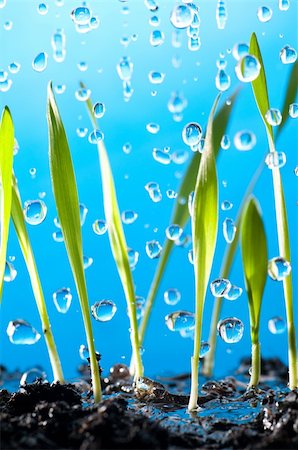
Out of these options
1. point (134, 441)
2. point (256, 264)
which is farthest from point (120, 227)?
point (134, 441)

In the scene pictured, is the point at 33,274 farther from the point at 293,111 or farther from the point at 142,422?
the point at 293,111

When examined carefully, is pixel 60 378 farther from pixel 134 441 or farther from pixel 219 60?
pixel 219 60

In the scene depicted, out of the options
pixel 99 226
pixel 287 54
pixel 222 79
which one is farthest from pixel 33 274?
pixel 287 54

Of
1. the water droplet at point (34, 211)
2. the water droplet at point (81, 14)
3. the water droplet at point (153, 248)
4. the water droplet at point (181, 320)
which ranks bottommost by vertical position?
the water droplet at point (181, 320)

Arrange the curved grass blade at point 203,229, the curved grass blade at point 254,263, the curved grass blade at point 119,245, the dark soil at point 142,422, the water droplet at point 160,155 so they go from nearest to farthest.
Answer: the dark soil at point 142,422
the curved grass blade at point 203,229
the curved grass blade at point 254,263
the curved grass blade at point 119,245
the water droplet at point 160,155

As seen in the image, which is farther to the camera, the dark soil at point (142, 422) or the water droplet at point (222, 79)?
the water droplet at point (222, 79)

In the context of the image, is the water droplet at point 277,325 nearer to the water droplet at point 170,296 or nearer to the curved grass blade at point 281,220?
the curved grass blade at point 281,220

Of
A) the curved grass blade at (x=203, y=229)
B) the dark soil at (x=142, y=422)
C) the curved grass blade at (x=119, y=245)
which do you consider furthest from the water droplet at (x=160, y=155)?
the dark soil at (x=142, y=422)
